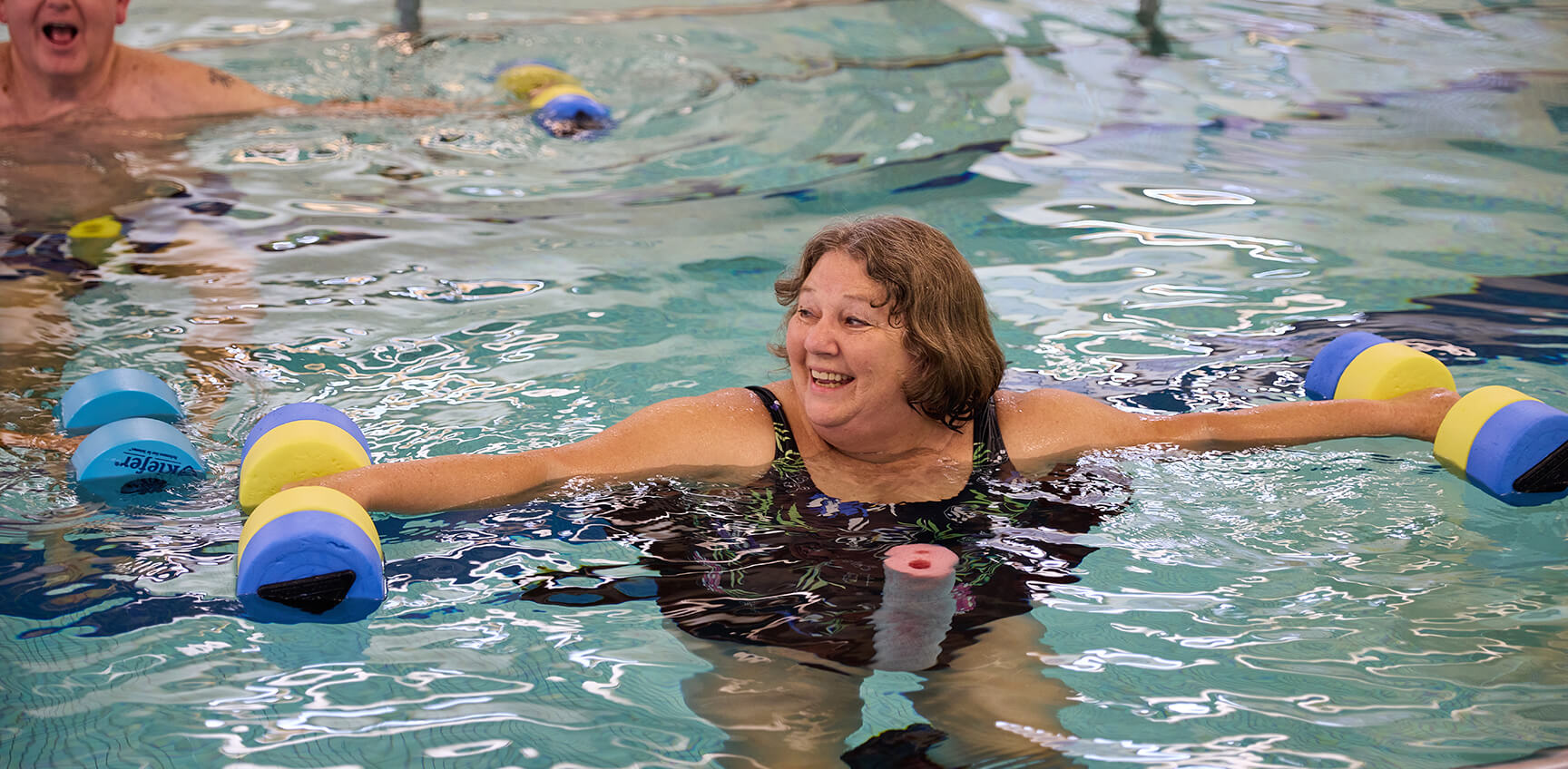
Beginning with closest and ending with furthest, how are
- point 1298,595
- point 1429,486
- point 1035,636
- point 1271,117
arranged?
point 1035,636 < point 1298,595 < point 1429,486 < point 1271,117

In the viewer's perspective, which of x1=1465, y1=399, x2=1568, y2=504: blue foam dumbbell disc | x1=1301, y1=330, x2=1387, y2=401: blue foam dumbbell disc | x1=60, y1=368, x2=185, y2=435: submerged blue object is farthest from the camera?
x1=1301, y1=330, x2=1387, y2=401: blue foam dumbbell disc

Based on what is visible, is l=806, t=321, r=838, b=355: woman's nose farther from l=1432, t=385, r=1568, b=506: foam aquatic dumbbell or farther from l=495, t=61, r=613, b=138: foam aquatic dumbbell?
l=495, t=61, r=613, b=138: foam aquatic dumbbell

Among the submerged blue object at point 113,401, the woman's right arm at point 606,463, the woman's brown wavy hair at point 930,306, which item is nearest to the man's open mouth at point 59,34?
the submerged blue object at point 113,401

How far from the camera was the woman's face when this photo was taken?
304 centimetres

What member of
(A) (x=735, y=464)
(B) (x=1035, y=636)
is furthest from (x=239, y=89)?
(B) (x=1035, y=636)

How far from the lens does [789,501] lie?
10.3 feet

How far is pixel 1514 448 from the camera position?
135 inches

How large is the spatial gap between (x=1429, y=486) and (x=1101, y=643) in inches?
50.7

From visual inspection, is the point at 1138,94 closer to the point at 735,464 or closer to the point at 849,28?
the point at 849,28

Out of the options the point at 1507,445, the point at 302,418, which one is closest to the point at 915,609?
the point at 302,418

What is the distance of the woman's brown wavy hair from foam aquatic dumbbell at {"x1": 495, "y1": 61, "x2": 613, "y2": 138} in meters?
4.19

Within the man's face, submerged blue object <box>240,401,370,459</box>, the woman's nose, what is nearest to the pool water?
submerged blue object <box>240,401,370,459</box>

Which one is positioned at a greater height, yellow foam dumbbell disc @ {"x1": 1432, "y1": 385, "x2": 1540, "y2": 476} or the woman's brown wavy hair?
the woman's brown wavy hair

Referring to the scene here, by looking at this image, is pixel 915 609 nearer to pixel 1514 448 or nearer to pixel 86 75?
pixel 1514 448
